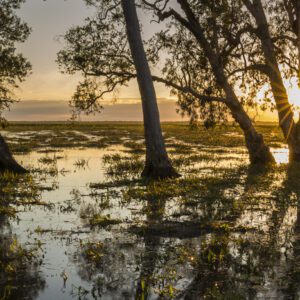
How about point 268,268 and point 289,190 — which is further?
point 289,190

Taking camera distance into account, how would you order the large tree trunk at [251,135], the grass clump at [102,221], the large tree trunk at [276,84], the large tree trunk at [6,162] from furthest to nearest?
1. the large tree trunk at [276,84]
2. the large tree trunk at [251,135]
3. the large tree trunk at [6,162]
4. the grass clump at [102,221]

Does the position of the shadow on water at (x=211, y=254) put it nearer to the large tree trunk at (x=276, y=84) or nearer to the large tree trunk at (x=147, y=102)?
the large tree trunk at (x=147, y=102)

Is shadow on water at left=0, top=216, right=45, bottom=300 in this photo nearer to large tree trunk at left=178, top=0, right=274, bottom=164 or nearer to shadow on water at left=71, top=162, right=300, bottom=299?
shadow on water at left=71, top=162, right=300, bottom=299

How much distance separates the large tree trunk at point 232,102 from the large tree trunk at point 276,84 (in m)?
1.55

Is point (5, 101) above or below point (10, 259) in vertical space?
above

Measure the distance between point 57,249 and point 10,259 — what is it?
996mm

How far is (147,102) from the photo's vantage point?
71.9 feet

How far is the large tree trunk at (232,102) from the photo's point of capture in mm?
27750

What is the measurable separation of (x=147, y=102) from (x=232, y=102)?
755 centimetres

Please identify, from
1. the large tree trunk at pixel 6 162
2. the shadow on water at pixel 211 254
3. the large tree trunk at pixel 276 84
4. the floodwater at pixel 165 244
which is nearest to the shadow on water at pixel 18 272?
the floodwater at pixel 165 244

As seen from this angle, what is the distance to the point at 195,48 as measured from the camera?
2997 cm

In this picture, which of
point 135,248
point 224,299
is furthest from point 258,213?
point 224,299

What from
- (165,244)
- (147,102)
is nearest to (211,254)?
(165,244)

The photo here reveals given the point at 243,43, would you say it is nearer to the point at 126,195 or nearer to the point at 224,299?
the point at 126,195
